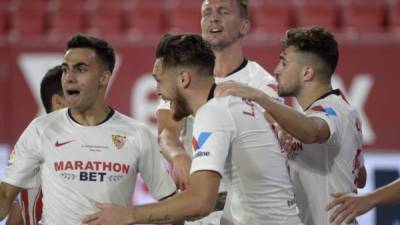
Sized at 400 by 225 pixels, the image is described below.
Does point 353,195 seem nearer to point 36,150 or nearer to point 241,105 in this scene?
point 241,105

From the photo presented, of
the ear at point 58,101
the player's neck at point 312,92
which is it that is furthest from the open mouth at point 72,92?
the player's neck at point 312,92

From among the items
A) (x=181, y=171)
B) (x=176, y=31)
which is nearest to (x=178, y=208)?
(x=181, y=171)

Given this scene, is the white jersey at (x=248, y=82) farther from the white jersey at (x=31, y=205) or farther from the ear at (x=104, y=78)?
the white jersey at (x=31, y=205)

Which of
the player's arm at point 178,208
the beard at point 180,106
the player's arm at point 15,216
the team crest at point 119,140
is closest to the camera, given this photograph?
the player's arm at point 178,208

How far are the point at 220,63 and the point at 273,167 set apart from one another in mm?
1388

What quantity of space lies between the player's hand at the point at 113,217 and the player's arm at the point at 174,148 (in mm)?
565

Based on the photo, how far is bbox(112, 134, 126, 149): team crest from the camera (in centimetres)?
393

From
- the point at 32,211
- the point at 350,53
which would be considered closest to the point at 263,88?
the point at 32,211

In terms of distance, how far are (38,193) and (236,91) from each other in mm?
1516

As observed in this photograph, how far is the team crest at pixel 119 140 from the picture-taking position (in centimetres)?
393

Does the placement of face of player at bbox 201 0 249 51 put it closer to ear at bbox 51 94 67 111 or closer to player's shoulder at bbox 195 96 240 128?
ear at bbox 51 94 67 111

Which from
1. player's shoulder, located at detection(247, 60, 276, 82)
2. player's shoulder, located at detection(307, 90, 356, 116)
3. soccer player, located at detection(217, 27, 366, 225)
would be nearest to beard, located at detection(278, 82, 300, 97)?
soccer player, located at detection(217, 27, 366, 225)

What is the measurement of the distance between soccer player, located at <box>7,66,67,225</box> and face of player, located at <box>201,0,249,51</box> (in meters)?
0.90

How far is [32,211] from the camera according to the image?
14.7 feet
